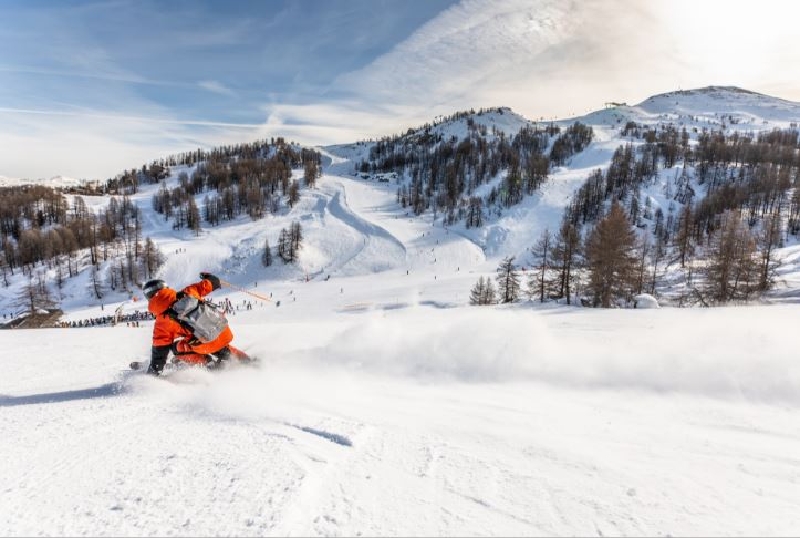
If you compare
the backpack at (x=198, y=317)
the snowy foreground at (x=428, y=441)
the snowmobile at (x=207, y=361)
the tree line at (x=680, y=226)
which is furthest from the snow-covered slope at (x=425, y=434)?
the tree line at (x=680, y=226)

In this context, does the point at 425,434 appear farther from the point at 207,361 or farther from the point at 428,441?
the point at 207,361

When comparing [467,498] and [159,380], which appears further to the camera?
[159,380]

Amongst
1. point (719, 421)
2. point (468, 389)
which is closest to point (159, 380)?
point (468, 389)

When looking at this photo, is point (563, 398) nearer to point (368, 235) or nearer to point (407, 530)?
point (407, 530)

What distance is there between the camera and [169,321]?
7.11 m

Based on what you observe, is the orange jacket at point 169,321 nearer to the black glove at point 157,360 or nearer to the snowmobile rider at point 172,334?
the snowmobile rider at point 172,334

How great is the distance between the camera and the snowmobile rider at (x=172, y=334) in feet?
23.0

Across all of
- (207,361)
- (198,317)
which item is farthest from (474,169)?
(198,317)

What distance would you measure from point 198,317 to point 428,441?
5.22 meters

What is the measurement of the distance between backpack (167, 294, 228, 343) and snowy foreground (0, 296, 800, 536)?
775mm

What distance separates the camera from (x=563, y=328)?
10758 millimetres

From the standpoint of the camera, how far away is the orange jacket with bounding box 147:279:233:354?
274 inches

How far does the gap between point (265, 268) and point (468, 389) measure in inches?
3385

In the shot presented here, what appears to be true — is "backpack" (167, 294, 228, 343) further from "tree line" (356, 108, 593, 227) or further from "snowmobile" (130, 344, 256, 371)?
"tree line" (356, 108, 593, 227)
